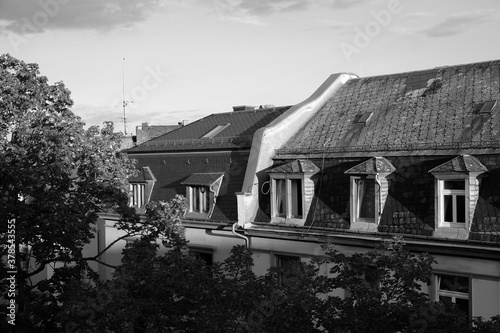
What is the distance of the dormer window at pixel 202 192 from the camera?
2634 cm

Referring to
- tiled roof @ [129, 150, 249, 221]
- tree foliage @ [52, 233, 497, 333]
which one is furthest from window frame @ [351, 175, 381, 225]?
tiled roof @ [129, 150, 249, 221]

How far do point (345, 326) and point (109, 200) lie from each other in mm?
8858

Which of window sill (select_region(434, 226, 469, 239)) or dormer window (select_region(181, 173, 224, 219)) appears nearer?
window sill (select_region(434, 226, 469, 239))

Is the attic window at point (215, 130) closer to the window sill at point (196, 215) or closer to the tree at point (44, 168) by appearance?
the window sill at point (196, 215)

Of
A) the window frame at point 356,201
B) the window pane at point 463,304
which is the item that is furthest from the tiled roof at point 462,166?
the window pane at point 463,304

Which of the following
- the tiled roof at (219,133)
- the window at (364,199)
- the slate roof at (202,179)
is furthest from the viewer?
the tiled roof at (219,133)

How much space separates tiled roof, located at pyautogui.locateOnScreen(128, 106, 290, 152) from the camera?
27594 mm

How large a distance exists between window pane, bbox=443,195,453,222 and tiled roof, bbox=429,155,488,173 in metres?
0.85

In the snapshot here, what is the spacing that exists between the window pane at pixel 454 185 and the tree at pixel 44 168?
9.45 meters

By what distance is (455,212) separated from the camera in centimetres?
1917

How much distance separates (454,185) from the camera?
1931 cm

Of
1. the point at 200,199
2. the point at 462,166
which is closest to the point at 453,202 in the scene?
the point at 462,166

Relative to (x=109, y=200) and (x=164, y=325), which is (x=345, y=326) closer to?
(x=164, y=325)

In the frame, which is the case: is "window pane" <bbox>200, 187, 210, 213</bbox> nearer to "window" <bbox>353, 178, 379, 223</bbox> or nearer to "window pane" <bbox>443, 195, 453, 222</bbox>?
"window" <bbox>353, 178, 379, 223</bbox>
